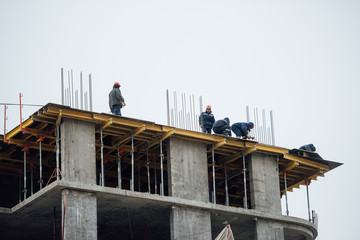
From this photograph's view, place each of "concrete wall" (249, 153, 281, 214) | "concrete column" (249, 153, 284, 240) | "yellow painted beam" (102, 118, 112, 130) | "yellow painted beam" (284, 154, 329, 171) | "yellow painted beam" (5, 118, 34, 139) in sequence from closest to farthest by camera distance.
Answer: "yellow painted beam" (5, 118, 34, 139) < "yellow painted beam" (102, 118, 112, 130) < "concrete column" (249, 153, 284, 240) < "concrete wall" (249, 153, 281, 214) < "yellow painted beam" (284, 154, 329, 171)

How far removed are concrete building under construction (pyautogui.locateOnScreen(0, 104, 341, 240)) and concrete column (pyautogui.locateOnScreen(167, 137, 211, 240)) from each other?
54mm

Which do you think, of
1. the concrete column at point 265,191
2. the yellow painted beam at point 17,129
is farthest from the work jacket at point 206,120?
the yellow painted beam at point 17,129

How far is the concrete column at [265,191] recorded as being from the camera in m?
48.9

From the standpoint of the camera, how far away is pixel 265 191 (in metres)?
49.7

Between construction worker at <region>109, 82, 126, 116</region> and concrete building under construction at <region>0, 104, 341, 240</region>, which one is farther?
construction worker at <region>109, 82, 126, 116</region>

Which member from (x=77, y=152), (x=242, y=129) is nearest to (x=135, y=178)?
(x=242, y=129)

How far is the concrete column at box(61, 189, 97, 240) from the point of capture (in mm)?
42344

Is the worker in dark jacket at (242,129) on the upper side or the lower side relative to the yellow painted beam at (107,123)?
upper

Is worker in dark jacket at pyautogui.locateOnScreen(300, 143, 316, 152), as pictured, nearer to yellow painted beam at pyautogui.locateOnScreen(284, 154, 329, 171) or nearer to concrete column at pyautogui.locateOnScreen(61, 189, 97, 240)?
yellow painted beam at pyautogui.locateOnScreen(284, 154, 329, 171)

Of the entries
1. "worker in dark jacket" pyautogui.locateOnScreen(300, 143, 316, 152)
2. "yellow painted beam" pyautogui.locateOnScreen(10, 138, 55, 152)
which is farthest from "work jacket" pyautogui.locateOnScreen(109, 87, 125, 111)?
"worker in dark jacket" pyautogui.locateOnScreen(300, 143, 316, 152)

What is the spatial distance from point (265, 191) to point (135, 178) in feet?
24.5

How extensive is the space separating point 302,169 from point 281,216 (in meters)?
4.40

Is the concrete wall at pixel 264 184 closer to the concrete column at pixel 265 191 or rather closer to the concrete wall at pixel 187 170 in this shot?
the concrete column at pixel 265 191

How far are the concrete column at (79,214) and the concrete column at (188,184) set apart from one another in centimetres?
442
